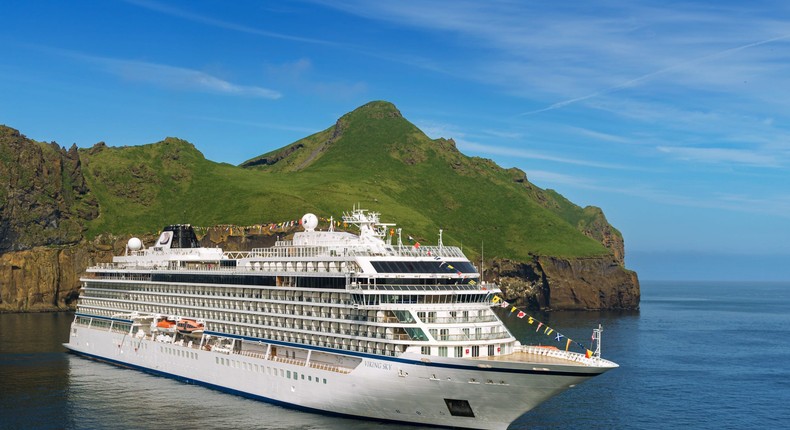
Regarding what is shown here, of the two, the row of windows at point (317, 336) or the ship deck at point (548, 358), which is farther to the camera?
the row of windows at point (317, 336)

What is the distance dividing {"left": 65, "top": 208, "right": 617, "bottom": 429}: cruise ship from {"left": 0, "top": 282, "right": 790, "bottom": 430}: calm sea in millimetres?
2595

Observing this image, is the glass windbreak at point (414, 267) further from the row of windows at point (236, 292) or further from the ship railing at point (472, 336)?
the ship railing at point (472, 336)

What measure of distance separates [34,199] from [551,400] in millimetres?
142467

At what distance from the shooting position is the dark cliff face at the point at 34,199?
163m

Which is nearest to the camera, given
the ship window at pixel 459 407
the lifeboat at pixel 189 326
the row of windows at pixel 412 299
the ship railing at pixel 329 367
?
the ship window at pixel 459 407

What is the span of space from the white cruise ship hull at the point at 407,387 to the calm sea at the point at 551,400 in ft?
4.30

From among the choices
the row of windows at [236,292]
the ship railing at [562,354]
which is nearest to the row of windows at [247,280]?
the row of windows at [236,292]

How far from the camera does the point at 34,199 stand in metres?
169

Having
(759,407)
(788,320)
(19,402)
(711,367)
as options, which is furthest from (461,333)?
(788,320)

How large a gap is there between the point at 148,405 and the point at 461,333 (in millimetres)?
28800

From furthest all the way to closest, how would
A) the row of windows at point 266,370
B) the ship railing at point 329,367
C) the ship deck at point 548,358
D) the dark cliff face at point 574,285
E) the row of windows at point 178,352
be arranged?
the dark cliff face at point 574,285, the row of windows at point 178,352, the row of windows at point 266,370, the ship railing at point 329,367, the ship deck at point 548,358

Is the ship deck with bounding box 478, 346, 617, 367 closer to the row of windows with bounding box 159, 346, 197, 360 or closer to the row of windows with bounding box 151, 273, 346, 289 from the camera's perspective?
the row of windows with bounding box 151, 273, 346, 289

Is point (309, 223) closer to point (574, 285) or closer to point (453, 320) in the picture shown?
point (453, 320)

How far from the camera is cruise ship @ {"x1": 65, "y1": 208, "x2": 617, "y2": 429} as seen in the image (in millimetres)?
48312
